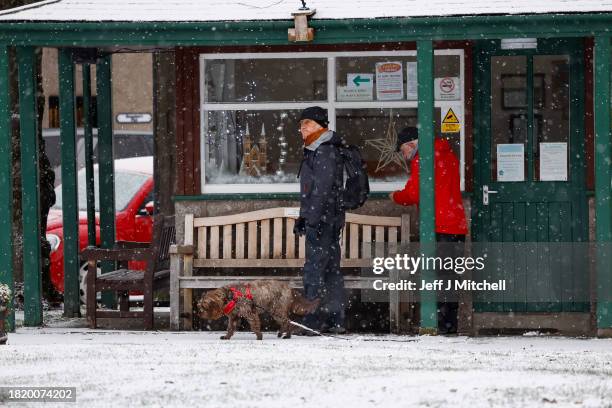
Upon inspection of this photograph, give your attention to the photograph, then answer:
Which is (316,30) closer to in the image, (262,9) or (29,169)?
(262,9)

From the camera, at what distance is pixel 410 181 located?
41.6ft

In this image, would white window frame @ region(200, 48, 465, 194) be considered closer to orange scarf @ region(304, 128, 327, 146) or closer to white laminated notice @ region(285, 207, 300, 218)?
white laminated notice @ region(285, 207, 300, 218)

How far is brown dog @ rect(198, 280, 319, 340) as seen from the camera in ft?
39.2

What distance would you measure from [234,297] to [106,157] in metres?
3.77

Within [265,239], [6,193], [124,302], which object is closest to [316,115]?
[265,239]

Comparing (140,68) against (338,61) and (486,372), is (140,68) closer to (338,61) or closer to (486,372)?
(338,61)

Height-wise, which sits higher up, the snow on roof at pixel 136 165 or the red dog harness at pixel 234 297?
the snow on roof at pixel 136 165

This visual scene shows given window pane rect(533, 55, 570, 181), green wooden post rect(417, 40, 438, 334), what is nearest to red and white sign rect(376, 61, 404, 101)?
green wooden post rect(417, 40, 438, 334)

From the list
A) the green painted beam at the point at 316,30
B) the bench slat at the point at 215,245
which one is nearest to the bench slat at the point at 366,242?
the bench slat at the point at 215,245

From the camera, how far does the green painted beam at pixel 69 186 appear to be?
47.7 ft

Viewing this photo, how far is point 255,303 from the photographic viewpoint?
12.1 m

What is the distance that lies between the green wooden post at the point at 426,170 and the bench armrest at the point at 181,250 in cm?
224

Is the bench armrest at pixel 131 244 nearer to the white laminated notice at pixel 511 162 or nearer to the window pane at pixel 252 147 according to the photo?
the window pane at pixel 252 147

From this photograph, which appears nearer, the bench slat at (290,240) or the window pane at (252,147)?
the bench slat at (290,240)
